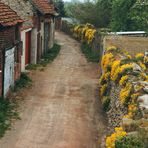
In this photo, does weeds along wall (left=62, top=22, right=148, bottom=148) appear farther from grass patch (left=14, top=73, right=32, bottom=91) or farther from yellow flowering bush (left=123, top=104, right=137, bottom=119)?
grass patch (left=14, top=73, right=32, bottom=91)

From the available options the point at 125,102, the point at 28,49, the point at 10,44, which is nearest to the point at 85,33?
the point at 28,49

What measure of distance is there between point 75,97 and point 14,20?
472 centimetres

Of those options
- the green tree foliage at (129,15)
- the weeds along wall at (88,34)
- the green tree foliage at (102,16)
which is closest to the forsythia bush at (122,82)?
the weeds along wall at (88,34)

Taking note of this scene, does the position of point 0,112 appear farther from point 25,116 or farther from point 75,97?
point 75,97

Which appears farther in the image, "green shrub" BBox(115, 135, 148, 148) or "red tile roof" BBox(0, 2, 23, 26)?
"red tile roof" BBox(0, 2, 23, 26)

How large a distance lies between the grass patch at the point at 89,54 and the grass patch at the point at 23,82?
9857mm

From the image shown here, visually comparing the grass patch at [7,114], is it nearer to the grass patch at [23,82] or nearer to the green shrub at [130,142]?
the grass patch at [23,82]

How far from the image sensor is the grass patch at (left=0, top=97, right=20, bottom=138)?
16.3 meters

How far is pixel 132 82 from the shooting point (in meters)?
14.9

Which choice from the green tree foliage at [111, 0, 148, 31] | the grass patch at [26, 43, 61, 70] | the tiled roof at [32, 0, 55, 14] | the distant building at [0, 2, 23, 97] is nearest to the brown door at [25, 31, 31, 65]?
the grass patch at [26, 43, 61, 70]

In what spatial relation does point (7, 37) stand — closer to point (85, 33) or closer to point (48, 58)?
point (48, 58)

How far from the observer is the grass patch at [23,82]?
73.7 ft

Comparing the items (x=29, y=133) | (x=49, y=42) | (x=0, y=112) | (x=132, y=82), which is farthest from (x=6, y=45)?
(x=49, y=42)

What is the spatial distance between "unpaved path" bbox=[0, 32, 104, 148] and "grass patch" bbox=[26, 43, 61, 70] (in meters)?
1.03
